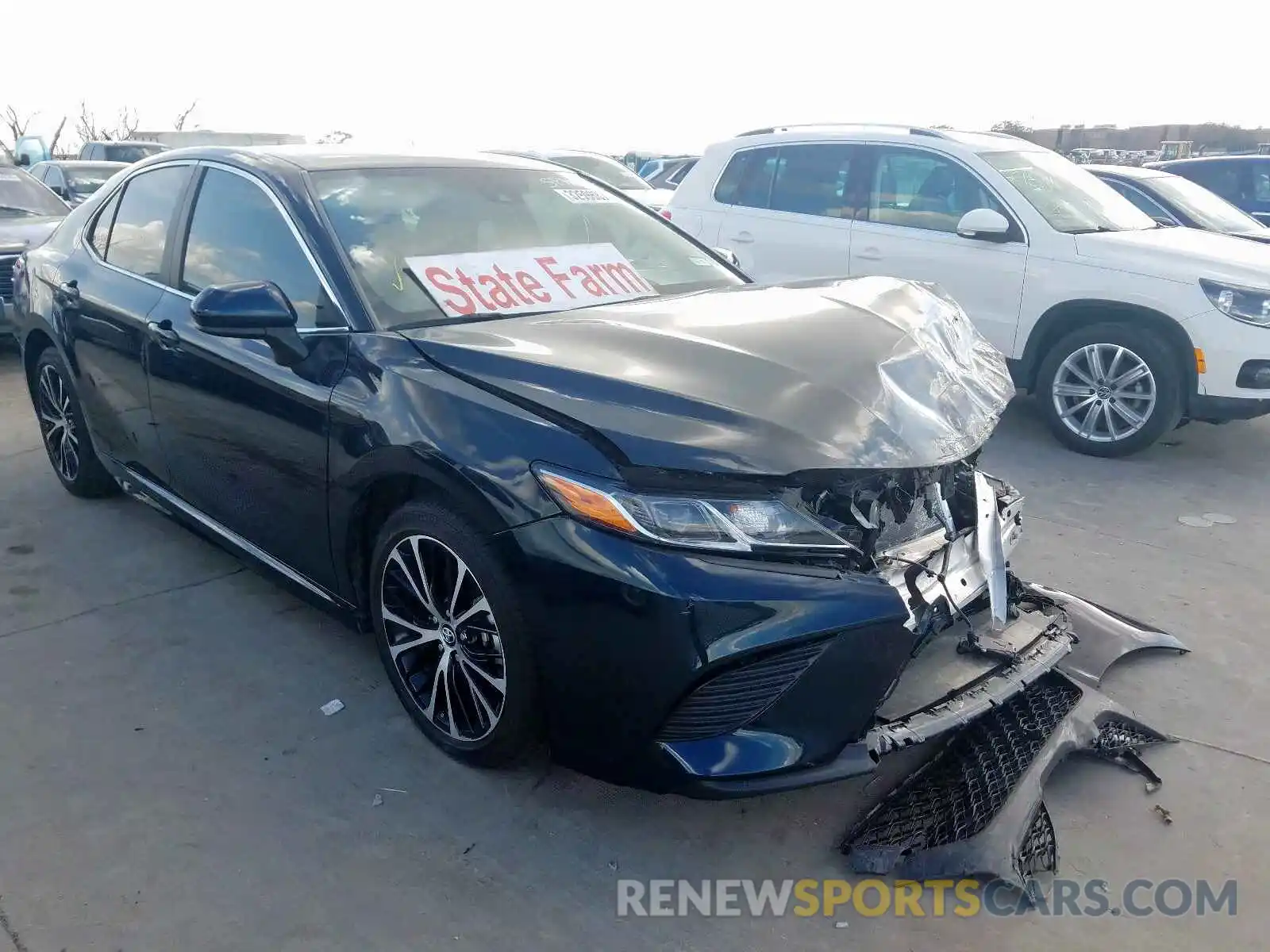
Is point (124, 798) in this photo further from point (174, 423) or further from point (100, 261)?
point (100, 261)

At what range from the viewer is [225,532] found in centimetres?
361

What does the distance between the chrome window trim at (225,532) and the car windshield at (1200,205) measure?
814 centimetres

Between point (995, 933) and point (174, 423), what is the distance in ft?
10.3

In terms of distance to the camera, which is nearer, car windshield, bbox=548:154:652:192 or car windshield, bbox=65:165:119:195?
car windshield, bbox=548:154:652:192

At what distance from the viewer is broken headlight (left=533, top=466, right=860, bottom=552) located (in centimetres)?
226

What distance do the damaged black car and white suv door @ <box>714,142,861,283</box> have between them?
3.39 metres

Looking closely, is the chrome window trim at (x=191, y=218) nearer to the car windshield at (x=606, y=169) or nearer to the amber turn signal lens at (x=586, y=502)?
the amber turn signal lens at (x=586, y=502)

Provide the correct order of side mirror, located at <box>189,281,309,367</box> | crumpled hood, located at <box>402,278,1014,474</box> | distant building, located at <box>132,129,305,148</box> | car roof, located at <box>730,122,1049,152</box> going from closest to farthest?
crumpled hood, located at <box>402,278,1014,474</box>, side mirror, located at <box>189,281,309,367</box>, car roof, located at <box>730,122,1049,152</box>, distant building, located at <box>132,129,305,148</box>

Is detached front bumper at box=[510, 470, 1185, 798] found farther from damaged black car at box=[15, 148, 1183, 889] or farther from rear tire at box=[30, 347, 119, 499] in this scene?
rear tire at box=[30, 347, 119, 499]

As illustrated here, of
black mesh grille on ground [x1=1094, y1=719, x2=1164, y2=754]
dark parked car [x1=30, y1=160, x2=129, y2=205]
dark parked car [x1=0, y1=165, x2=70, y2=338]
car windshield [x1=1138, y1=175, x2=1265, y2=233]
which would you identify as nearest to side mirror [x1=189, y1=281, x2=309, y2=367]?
black mesh grille on ground [x1=1094, y1=719, x2=1164, y2=754]

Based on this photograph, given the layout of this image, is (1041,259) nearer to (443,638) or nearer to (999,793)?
(999,793)

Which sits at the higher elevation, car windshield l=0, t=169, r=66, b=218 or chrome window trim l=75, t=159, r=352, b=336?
chrome window trim l=75, t=159, r=352, b=336

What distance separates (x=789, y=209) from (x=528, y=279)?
448cm

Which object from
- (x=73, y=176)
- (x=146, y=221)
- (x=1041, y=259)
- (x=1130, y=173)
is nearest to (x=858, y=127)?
(x=1041, y=259)
